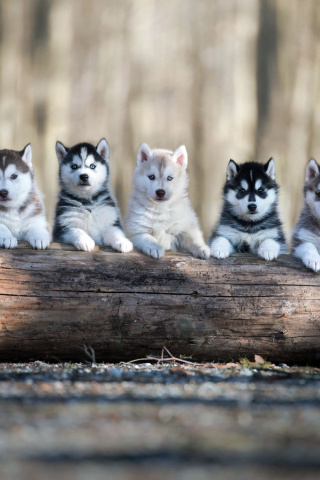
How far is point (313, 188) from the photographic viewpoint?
5.47m

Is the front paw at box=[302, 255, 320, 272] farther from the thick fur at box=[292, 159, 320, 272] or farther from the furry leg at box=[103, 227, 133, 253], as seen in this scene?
the furry leg at box=[103, 227, 133, 253]

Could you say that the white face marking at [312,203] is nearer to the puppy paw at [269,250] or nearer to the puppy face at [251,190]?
the puppy face at [251,190]

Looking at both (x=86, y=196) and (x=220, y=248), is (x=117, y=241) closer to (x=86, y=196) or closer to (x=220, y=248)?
(x=220, y=248)

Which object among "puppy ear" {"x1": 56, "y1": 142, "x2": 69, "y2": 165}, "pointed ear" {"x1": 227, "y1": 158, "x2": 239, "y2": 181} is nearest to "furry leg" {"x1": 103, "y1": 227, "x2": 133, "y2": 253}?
"puppy ear" {"x1": 56, "y1": 142, "x2": 69, "y2": 165}

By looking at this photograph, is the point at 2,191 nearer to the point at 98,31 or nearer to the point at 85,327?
the point at 85,327

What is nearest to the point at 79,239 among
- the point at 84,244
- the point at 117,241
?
the point at 84,244

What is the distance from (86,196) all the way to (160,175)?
68 centimetres

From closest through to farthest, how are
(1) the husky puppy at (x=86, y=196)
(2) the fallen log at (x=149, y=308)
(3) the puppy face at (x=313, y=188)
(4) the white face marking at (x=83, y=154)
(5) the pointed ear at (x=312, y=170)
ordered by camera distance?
(2) the fallen log at (x=149, y=308) < (1) the husky puppy at (x=86, y=196) < (3) the puppy face at (x=313, y=188) < (4) the white face marking at (x=83, y=154) < (5) the pointed ear at (x=312, y=170)

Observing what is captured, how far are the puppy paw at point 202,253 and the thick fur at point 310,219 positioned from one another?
705 mm

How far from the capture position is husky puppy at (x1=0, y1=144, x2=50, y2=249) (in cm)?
501

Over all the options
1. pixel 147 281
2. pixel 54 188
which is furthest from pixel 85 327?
pixel 54 188

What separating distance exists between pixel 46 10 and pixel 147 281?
4.72 meters

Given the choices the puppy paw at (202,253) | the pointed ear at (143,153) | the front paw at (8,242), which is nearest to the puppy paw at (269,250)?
the puppy paw at (202,253)

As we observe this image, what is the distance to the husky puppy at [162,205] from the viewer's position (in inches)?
212
